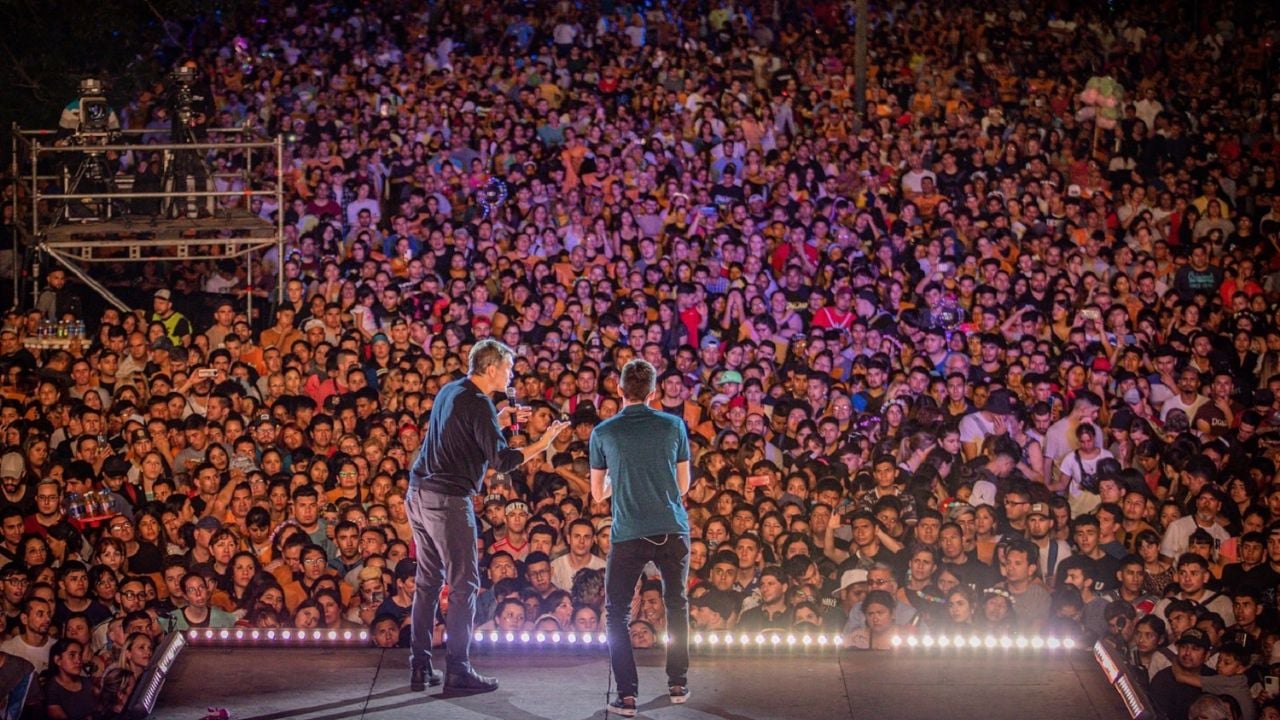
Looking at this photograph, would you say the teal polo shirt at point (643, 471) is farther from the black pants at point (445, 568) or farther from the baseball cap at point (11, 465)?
the baseball cap at point (11, 465)

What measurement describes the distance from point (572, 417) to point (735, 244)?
10.3 feet

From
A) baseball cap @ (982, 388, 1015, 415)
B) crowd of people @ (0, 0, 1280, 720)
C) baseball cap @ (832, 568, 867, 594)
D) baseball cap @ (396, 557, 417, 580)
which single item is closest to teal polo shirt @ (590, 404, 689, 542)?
crowd of people @ (0, 0, 1280, 720)

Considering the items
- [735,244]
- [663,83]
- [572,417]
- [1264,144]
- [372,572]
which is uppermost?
[663,83]

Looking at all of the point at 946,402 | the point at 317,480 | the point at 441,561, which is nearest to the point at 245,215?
the point at 317,480

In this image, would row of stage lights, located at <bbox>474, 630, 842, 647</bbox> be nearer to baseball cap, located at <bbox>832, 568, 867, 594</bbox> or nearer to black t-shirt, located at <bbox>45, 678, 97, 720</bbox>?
baseball cap, located at <bbox>832, 568, 867, 594</bbox>

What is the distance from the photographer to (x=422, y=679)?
6.71 m

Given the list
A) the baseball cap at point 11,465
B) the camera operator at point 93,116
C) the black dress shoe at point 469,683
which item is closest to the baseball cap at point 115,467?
the baseball cap at point 11,465

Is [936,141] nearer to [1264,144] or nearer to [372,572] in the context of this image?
[1264,144]

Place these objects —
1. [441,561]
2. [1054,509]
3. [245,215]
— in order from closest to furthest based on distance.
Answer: [441,561] < [1054,509] < [245,215]

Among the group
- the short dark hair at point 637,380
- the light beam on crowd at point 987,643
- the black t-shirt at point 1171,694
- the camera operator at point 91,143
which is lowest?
the black t-shirt at point 1171,694

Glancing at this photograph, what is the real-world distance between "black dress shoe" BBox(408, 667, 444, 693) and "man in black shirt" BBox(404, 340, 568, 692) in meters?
0.05

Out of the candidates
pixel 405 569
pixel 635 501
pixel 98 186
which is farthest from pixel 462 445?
pixel 98 186

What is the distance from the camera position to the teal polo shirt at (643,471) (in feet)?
21.1

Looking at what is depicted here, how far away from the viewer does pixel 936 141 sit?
15.2 m
